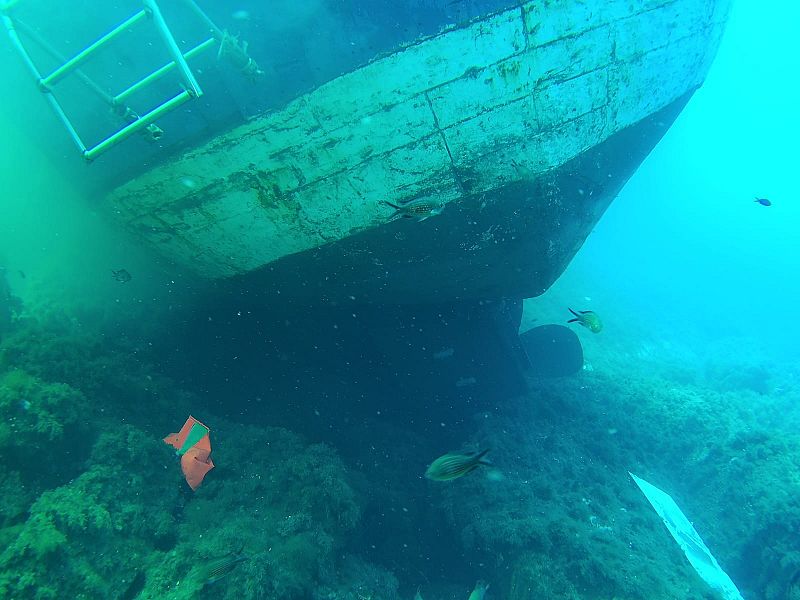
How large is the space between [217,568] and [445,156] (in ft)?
13.8

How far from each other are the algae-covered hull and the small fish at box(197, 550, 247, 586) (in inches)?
120

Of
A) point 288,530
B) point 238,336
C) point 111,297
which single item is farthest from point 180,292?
point 288,530

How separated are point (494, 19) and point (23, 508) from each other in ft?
19.3

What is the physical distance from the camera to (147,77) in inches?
125

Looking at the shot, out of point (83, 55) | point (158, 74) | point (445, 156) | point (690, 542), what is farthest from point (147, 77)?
point (690, 542)

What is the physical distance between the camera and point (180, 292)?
6504 mm

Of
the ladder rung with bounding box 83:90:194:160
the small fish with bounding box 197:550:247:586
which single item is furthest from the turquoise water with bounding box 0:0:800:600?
the ladder rung with bounding box 83:90:194:160

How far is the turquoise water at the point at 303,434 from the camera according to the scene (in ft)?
11.1

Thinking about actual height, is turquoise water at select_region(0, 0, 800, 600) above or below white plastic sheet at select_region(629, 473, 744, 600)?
above

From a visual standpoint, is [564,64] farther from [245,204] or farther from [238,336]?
[238,336]

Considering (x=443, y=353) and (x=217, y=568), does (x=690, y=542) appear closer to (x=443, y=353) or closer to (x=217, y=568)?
(x=443, y=353)

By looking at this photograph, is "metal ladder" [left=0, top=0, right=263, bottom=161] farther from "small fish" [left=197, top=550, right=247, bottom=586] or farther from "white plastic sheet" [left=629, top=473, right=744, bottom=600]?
"white plastic sheet" [left=629, top=473, right=744, bottom=600]

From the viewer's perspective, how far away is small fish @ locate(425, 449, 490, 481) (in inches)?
96.7

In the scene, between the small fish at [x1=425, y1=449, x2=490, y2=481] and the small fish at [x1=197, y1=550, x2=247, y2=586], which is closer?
the small fish at [x1=425, y1=449, x2=490, y2=481]
